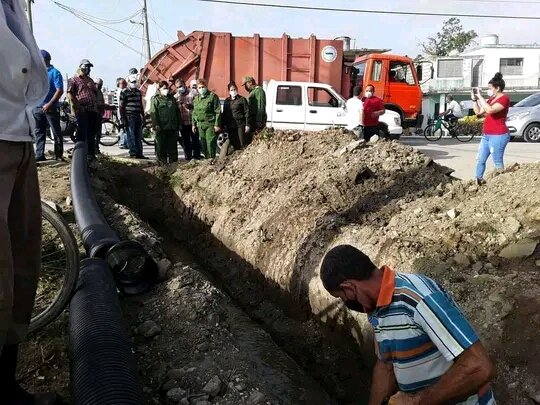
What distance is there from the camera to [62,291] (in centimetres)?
320

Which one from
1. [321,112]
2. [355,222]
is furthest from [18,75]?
[321,112]

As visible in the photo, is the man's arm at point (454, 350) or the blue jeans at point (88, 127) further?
the blue jeans at point (88, 127)

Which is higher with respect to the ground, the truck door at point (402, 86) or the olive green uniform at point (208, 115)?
the truck door at point (402, 86)

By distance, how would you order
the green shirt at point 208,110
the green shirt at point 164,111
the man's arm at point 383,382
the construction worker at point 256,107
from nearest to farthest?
1. the man's arm at point 383,382
2. the green shirt at point 164,111
3. the green shirt at point 208,110
4. the construction worker at point 256,107

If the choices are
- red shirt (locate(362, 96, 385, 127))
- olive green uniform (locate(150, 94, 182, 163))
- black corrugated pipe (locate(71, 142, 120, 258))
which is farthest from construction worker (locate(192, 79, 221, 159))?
black corrugated pipe (locate(71, 142, 120, 258))

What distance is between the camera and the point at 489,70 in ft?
121

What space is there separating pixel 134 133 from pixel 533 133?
1284 centimetres

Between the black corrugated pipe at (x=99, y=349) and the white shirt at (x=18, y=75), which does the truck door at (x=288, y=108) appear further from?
the white shirt at (x=18, y=75)

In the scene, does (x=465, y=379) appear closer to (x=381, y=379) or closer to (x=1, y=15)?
(x=381, y=379)

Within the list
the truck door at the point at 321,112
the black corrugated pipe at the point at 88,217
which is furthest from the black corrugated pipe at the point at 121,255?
the truck door at the point at 321,112

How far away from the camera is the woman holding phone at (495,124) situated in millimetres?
6741

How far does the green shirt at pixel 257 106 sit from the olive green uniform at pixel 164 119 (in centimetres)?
154

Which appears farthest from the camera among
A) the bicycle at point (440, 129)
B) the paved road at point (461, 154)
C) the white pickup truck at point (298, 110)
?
the bicycle at point (440, 129)

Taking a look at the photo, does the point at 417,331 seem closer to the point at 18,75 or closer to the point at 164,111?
the point at 18,75
